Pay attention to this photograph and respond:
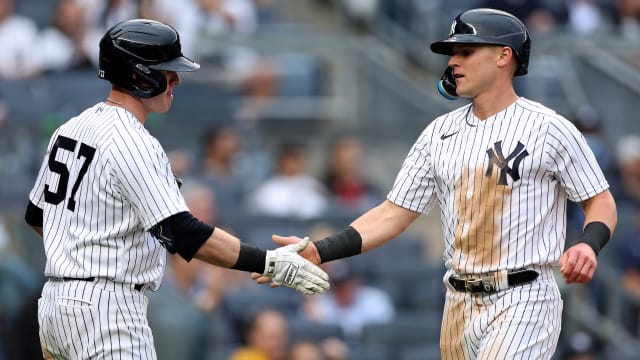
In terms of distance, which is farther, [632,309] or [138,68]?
[632,309]

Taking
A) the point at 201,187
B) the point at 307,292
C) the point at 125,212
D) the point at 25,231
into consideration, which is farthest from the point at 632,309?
the point at 125,212

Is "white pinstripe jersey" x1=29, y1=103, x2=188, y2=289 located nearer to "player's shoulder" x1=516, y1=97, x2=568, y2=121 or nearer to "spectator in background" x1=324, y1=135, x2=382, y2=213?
"player's shoulder" x1=516, y1=97, x2=568, y2=121

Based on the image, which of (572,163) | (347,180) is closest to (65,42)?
(347,180)

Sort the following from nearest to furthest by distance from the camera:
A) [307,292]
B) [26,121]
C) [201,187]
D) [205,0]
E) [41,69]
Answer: [307,292] → [201,187] → [26,121] → [41,69] → [205,0]

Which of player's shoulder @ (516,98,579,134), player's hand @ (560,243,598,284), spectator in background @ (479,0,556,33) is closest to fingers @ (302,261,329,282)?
player's hand @ (560,243,598,284)

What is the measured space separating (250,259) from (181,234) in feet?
1.10

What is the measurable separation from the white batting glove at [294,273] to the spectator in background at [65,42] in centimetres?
628

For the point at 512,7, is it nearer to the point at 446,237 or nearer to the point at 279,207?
the point at 279,207

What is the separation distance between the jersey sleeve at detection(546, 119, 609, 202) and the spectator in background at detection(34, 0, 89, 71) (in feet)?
21.7

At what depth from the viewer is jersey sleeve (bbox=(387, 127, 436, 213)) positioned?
552 centimetres

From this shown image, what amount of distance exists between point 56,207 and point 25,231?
400cm

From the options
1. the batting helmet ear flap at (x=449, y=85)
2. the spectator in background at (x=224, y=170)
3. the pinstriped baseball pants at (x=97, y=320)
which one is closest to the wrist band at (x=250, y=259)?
the pinstriped baseball pants at (x=97, y=320)

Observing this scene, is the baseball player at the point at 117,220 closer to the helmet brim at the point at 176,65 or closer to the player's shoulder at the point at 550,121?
the helmet brim at the point at 176,65

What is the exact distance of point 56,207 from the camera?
4973mm
